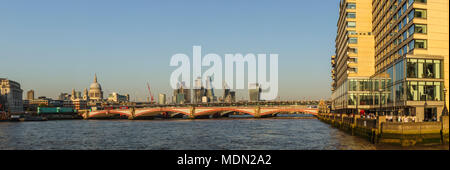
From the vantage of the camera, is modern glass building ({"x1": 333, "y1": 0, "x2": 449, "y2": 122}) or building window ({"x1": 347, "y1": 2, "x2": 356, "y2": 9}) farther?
building window ({"x1": 347, "y1": 2, "x2": 356, "y2": 9})

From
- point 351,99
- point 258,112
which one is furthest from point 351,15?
point 258,112

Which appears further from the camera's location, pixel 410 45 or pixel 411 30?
pixel 410 45

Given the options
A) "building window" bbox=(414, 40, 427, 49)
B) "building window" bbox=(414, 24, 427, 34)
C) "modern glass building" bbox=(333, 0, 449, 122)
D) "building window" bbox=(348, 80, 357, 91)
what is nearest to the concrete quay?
"modern glass building" bbox=(333, 0, 449, 122)

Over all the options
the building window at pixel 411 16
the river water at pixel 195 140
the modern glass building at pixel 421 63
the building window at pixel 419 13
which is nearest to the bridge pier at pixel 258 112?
the river water at pixel 195 140

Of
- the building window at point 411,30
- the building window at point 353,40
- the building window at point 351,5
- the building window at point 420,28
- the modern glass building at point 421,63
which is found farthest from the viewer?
the building window at point 351,5

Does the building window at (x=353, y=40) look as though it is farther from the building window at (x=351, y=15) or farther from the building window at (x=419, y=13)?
the building window at (x=419, y=13)

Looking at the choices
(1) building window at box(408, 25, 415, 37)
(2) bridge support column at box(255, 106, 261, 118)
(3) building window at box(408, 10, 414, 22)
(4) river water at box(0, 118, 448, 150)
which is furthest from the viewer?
(2) bridge support column at box(255, 106, 261, 118)

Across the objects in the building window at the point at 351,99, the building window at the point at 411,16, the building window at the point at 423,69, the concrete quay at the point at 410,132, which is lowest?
the concrete quay at the point at 410,132

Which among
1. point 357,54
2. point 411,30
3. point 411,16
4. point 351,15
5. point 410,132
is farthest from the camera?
point 351,15

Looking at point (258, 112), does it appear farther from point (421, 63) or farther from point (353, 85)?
point (421, 63)

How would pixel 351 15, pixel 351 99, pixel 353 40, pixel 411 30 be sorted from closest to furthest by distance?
pixel 411 30 → pixel 351 99 → pixel 353 40 → pixel 351 15

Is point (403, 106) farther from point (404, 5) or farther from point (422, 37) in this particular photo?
point (404, 5)

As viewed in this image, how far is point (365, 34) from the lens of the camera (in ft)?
340

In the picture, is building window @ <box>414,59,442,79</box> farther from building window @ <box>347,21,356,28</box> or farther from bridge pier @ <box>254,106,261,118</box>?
bridge pier @ <box>254,106,261,118</box>
